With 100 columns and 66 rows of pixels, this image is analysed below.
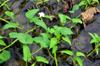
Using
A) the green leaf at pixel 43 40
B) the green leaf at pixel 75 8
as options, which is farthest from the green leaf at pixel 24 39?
the green leaf at pixel 75 8

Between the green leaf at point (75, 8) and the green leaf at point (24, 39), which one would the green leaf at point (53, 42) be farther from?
the green leaf at point (75, 8)

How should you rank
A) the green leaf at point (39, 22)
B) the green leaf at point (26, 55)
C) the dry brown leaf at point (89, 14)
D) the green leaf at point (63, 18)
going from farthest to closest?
1. the dry brown leaf at point (89, 14)
2. the green leaf at point (63, 18)
3. the green leaf at point (39, 22)
4. the green leaf at point (26, 55)

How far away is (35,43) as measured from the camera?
229 cm

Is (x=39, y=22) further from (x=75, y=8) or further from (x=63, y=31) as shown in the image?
(x=75, y=8)

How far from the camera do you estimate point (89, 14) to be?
8.46 ft

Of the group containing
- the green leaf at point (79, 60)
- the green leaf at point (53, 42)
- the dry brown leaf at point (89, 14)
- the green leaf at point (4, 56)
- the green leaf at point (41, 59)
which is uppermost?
the dry brown leaf at point (89, 14)

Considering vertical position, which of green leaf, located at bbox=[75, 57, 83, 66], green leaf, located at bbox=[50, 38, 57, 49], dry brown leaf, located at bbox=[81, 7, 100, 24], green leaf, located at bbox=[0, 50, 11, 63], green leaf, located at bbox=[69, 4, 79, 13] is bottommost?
green leaf, located at bbox=[75, 57, 83, 66]

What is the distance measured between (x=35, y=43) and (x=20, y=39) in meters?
0.24

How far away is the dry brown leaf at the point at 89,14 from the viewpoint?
2533mm

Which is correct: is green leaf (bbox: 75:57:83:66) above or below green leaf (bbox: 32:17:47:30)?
below

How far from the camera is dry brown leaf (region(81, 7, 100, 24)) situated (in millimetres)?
2533

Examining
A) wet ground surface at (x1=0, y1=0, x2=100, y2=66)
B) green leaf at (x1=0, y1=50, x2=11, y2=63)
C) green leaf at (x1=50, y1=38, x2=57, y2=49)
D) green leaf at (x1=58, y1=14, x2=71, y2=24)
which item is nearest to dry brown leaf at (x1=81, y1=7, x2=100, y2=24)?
wet ground surface at (x1=0, y1=0, x2=100, y2=66)

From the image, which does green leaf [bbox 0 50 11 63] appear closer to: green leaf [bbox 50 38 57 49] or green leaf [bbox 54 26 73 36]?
green leaf [bbox 50 38 57 49]

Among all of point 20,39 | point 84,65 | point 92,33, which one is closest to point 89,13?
point 92,33
